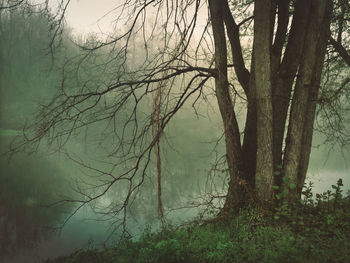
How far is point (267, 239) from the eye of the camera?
3391 mm

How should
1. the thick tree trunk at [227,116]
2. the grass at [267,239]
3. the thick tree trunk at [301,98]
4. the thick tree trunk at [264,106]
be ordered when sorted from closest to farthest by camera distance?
the grass at [267,239] < the thick tree trunk at [264,106] < the thick tree trunk at [301,98] < the thick tree trunk at [227,116]

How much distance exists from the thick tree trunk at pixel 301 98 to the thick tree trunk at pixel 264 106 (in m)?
0.30

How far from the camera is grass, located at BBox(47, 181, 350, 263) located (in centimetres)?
296

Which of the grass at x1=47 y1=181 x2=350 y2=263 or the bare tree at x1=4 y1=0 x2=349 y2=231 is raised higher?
the bare tree at x1=4 y1=0 x2=349 y2=231

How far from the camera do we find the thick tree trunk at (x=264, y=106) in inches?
154

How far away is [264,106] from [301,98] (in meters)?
0.61

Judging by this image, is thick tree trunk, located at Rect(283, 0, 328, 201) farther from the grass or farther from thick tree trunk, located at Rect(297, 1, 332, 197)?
the grass

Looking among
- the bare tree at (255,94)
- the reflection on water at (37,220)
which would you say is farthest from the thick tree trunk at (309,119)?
the reflection on water at (37,220)

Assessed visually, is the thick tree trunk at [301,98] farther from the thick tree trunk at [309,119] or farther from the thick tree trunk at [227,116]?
the thick tree trunk at [227,116]

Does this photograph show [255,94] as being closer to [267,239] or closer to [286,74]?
[286,74]

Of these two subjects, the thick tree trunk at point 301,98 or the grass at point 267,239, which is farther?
the thick tree trunk at point 301,98

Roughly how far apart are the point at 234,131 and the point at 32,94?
2885 cm

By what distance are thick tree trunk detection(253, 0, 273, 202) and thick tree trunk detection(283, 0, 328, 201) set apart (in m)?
0.30

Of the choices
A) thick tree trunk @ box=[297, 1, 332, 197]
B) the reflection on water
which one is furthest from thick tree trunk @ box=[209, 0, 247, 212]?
the reflection on water
